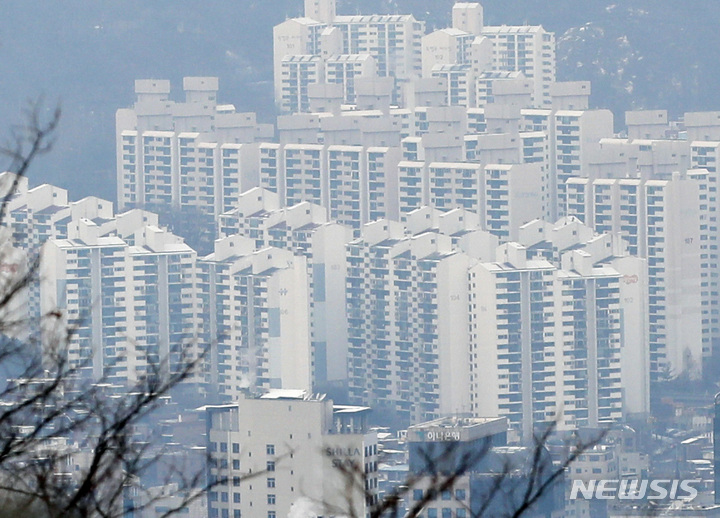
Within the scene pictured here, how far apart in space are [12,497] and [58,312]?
3.3 inches

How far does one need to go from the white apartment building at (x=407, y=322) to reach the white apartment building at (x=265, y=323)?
36 centimetres

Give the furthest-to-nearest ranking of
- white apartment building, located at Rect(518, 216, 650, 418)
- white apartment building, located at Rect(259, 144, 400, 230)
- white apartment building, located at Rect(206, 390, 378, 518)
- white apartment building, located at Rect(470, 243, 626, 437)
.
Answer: white apartment building, located at Rect(259, 144, 400, 230) < white apartment building, located at Rect(518, 216, 650, 418) < white apartment building, located at Rect(470, 243, 626, 437) < white apartment building, located at Rect(206, 390, 378, 518)

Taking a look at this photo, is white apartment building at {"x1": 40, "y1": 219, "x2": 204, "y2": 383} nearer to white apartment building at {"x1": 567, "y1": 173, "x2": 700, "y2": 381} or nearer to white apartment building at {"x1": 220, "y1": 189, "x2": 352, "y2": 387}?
white apartment building at {"x1": 220, "y1": 189, "x2": 352, "y2": 387}

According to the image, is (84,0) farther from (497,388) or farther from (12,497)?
(12,497)

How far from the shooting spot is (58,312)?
804 mm

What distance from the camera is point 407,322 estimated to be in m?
10.4

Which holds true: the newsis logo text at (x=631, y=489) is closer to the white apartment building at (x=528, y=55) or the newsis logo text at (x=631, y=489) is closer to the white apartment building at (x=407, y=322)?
the white apartment building at (x=407, y=322)

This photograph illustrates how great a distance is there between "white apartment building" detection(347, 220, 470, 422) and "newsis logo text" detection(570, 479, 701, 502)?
163cm

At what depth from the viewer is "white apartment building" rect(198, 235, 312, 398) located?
1020 centimetres

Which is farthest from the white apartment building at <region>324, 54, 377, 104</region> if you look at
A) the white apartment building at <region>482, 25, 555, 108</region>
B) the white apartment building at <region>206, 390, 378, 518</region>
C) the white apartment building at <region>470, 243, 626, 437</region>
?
the white apartment building at <region>206, 390, 378, 518</region>

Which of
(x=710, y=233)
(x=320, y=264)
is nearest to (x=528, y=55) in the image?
(x=710, y=233)

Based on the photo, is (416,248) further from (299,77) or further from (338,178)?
(299,77)

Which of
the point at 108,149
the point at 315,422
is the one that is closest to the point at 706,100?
the point at 108,149

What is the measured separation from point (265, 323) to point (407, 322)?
0.81 metres
